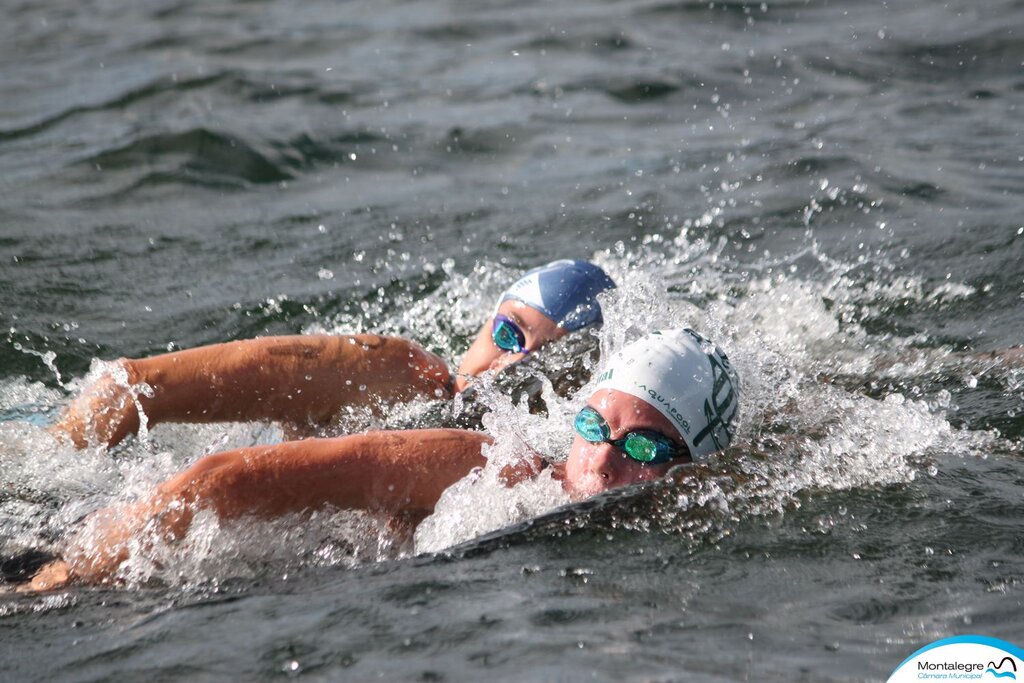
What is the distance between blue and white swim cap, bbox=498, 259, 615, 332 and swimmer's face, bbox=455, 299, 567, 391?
0.04 metres

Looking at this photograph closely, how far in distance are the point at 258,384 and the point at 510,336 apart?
1447 millimetres

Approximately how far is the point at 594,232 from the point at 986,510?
5.07 meters

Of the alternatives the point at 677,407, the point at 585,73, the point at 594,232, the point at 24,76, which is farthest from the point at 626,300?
the point at 24,76

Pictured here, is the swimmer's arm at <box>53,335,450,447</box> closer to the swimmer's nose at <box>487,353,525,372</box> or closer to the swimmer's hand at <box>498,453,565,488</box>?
the swimmer's nose at <box>487,353,525,372</box>

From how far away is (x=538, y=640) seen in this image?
3807mm

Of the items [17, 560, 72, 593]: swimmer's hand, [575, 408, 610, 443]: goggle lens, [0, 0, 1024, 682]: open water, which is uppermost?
[575, 408, 610, 443]: goggle lens

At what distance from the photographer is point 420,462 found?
4.72 metres

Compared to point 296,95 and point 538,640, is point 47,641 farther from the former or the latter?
point 296,95

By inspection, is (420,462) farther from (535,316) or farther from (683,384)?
(535,316)

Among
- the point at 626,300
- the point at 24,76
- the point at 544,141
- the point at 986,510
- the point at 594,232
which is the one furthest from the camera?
the point at 24,76

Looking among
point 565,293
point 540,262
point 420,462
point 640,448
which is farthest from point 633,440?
point 540,262

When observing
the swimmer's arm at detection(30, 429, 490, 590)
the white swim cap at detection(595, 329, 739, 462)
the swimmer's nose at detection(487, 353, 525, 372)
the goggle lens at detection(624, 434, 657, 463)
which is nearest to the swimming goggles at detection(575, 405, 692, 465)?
the goggle lens at detection(624, 434, 657, 463)

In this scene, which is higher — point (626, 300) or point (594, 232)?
point (626, 300)

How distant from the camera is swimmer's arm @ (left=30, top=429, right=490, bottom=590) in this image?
14.5ft
